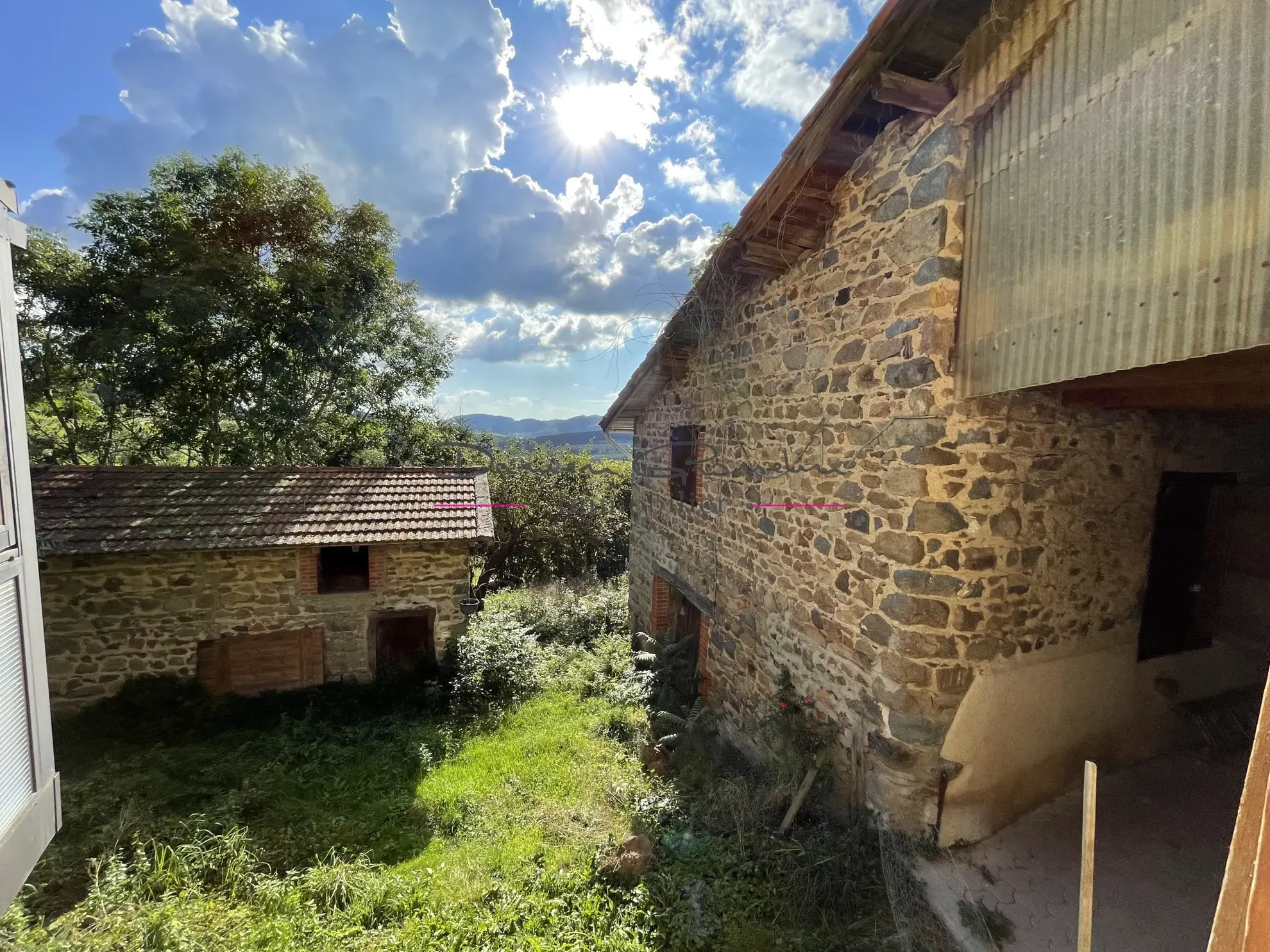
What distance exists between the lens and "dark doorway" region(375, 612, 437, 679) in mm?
8188

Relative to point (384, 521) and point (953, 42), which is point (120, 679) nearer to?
point (384, 521)

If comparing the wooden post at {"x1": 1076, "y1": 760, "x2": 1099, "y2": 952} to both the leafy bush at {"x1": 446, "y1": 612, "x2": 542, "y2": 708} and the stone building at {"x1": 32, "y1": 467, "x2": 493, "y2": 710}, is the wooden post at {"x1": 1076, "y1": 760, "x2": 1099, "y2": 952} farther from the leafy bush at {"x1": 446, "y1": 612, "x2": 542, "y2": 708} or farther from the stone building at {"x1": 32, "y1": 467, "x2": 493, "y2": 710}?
the stone building at {"x1": 32, "y1": 467, "x2": 493, "y2": 710}

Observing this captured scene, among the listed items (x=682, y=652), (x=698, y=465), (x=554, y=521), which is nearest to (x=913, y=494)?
(x=698, y=465)

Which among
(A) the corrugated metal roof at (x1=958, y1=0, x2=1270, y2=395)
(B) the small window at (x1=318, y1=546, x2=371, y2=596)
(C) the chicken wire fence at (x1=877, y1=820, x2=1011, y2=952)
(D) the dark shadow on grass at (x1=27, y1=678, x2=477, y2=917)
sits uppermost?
(A) the corrugated metal roof at (x1=958, y1=0, x2=1270, y2=395)

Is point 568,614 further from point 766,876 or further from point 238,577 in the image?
point 766,876

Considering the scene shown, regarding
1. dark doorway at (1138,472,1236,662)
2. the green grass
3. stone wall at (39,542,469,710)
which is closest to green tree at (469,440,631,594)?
stone wall at (39,542,469,710)

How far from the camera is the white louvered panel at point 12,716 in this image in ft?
7.73

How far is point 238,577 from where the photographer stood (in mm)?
7520

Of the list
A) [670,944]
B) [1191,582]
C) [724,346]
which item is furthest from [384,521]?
[1191,582]

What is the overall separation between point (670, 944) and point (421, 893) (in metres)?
2.09

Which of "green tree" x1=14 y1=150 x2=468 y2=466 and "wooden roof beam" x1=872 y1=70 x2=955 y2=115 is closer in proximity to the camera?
"wooden roof beam" x1=872 y1=70 x2=955 y2=115

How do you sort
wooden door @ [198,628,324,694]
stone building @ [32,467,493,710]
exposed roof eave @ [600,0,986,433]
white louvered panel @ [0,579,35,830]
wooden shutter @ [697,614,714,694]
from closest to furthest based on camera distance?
white louvered panel @ [0,579,35,830] → exposed roof eave @ [600,0,986,433] → wooden shutter @ [697,614,714,694] → stone building @ [32,467,493,710] → wooden door @ [198,628,324,694]

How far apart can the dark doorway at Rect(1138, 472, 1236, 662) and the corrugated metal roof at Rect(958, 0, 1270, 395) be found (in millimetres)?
2949

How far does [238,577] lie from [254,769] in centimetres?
277
